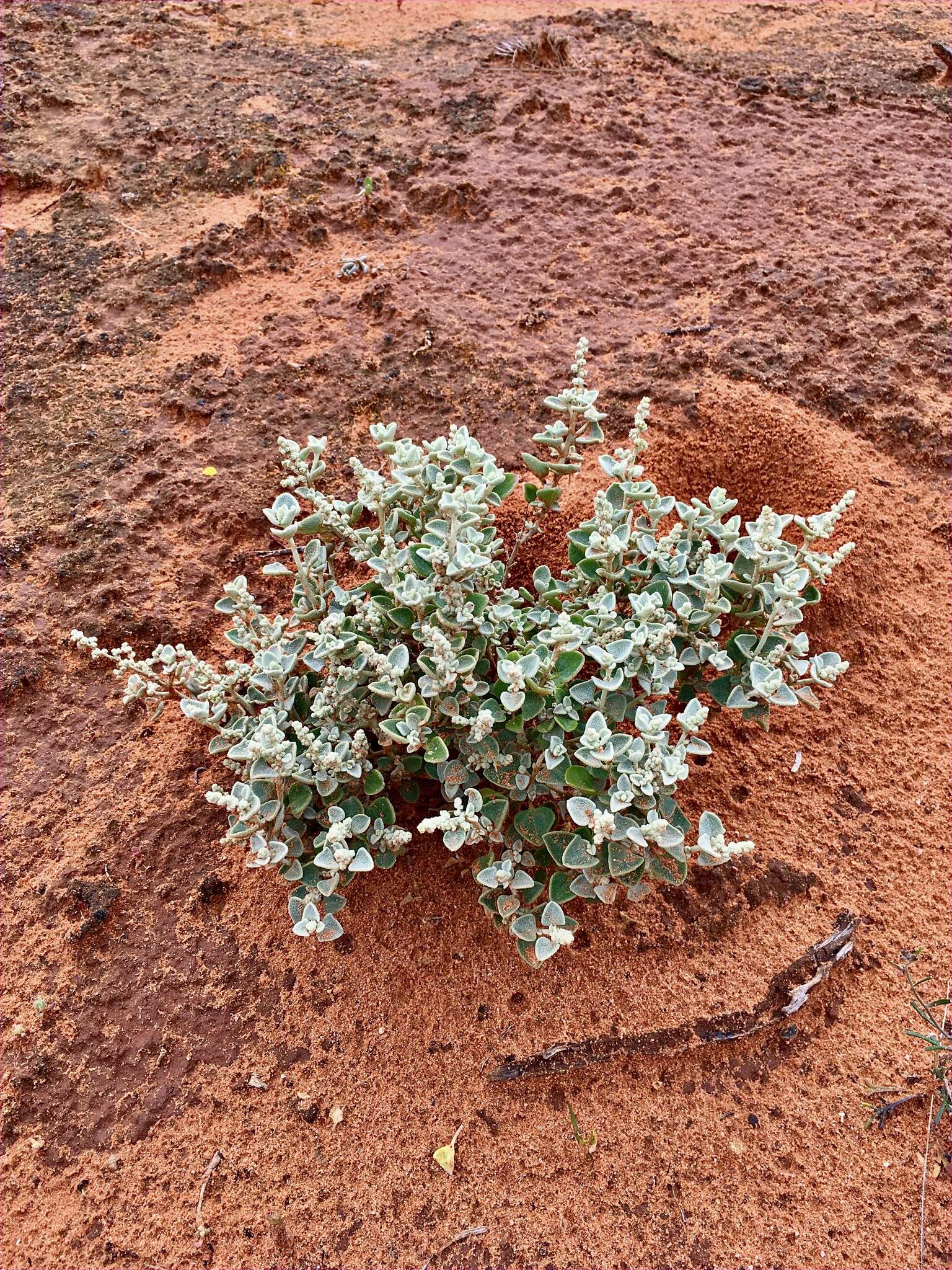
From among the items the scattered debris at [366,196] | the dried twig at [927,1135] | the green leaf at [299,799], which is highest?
the scattered debris at [366,196]

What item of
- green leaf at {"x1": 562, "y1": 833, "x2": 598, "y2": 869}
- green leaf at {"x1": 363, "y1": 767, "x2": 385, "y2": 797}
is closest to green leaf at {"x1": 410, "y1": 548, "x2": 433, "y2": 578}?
green leaf at {"x1": 363, "y1": 767, "x2": 385, "y2": 797}

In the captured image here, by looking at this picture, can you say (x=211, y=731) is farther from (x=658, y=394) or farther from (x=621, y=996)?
(x=658, y=394)

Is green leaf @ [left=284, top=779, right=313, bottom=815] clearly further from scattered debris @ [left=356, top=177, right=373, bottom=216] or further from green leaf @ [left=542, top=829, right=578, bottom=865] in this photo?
scattered debris @ [left=356, top=177, right=373, bottom=216]

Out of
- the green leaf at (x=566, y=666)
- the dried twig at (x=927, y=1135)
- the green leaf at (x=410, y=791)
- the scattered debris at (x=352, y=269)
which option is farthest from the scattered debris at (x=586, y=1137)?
the scattered debris at (x=352, y=269)

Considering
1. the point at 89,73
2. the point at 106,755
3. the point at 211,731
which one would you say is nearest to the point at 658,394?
the point at 211,731

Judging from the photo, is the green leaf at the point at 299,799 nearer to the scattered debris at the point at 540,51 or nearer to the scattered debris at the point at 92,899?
the scattered debris at the point at 92,899
